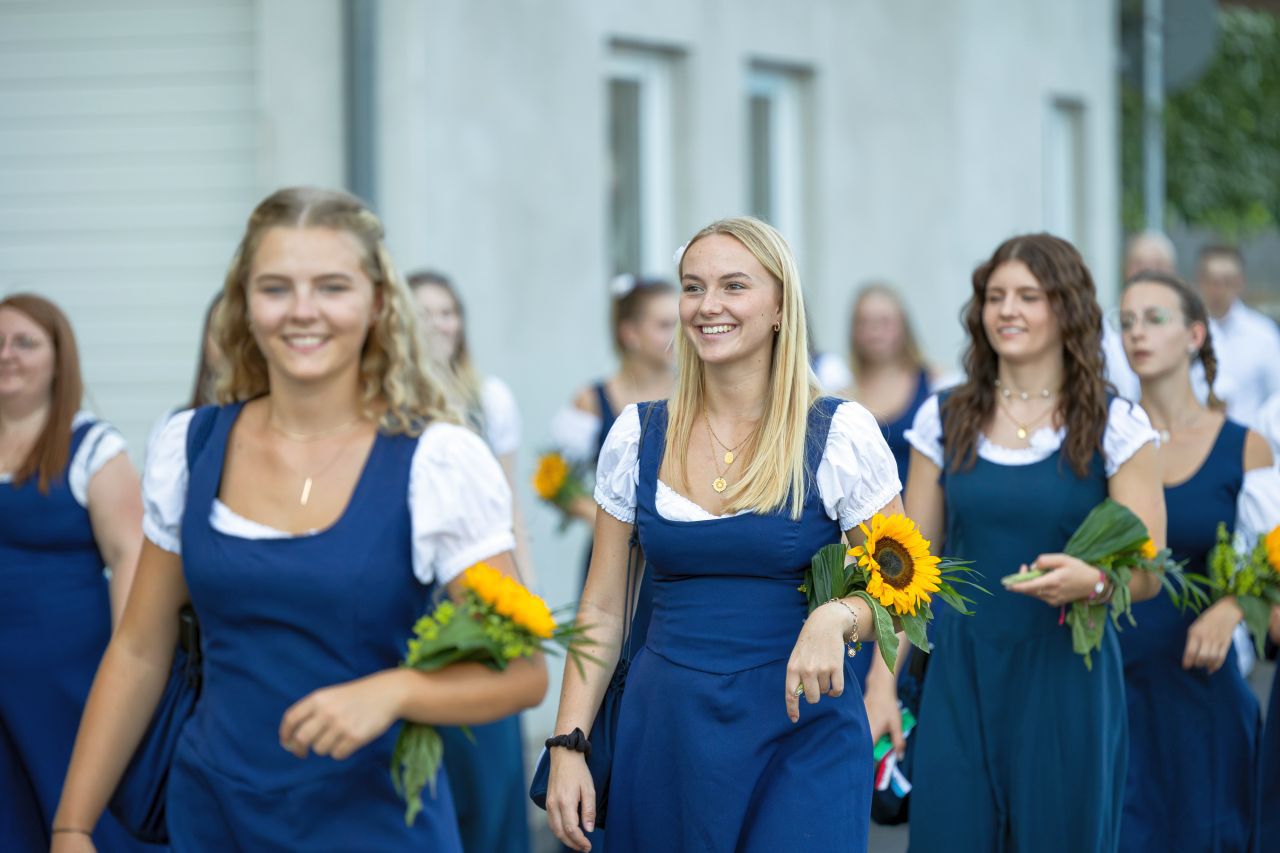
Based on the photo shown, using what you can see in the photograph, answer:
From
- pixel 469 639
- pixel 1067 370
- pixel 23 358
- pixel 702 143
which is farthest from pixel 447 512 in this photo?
pixel 702 143

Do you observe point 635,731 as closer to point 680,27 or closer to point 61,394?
point 61,394

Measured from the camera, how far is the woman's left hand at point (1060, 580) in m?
4.89

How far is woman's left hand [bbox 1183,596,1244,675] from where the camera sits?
5797 millimetres

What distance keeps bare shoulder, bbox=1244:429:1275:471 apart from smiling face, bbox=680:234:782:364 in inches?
A: 101

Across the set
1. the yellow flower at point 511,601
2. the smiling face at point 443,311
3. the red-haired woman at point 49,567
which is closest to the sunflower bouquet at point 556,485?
the smiling face at point 443,311

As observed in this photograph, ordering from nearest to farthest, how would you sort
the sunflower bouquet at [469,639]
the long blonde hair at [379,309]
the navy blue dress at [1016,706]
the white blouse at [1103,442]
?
1. the sunflower bouquet at [469,639]
2. the long blonde hair at [379,309]
3. the navy blue dress at [1016,706]
4. the white blouse at [1103,442]

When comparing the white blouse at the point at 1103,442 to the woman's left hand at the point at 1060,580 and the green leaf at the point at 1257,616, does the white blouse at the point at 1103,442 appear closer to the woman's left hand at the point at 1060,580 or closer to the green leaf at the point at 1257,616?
the woman's left hand at the point at 1060,580

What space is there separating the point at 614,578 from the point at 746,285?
746 mm

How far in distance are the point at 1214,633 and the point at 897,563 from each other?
2.10m

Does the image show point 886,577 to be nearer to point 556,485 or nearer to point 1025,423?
point 1025,423

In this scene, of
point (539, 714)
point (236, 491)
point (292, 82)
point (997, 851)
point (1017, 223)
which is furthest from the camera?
point (1017, 223)

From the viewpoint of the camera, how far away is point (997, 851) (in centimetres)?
518

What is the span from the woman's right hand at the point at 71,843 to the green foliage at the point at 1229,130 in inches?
1034

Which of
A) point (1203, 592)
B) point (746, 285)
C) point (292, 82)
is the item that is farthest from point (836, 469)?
point (292, 82)
